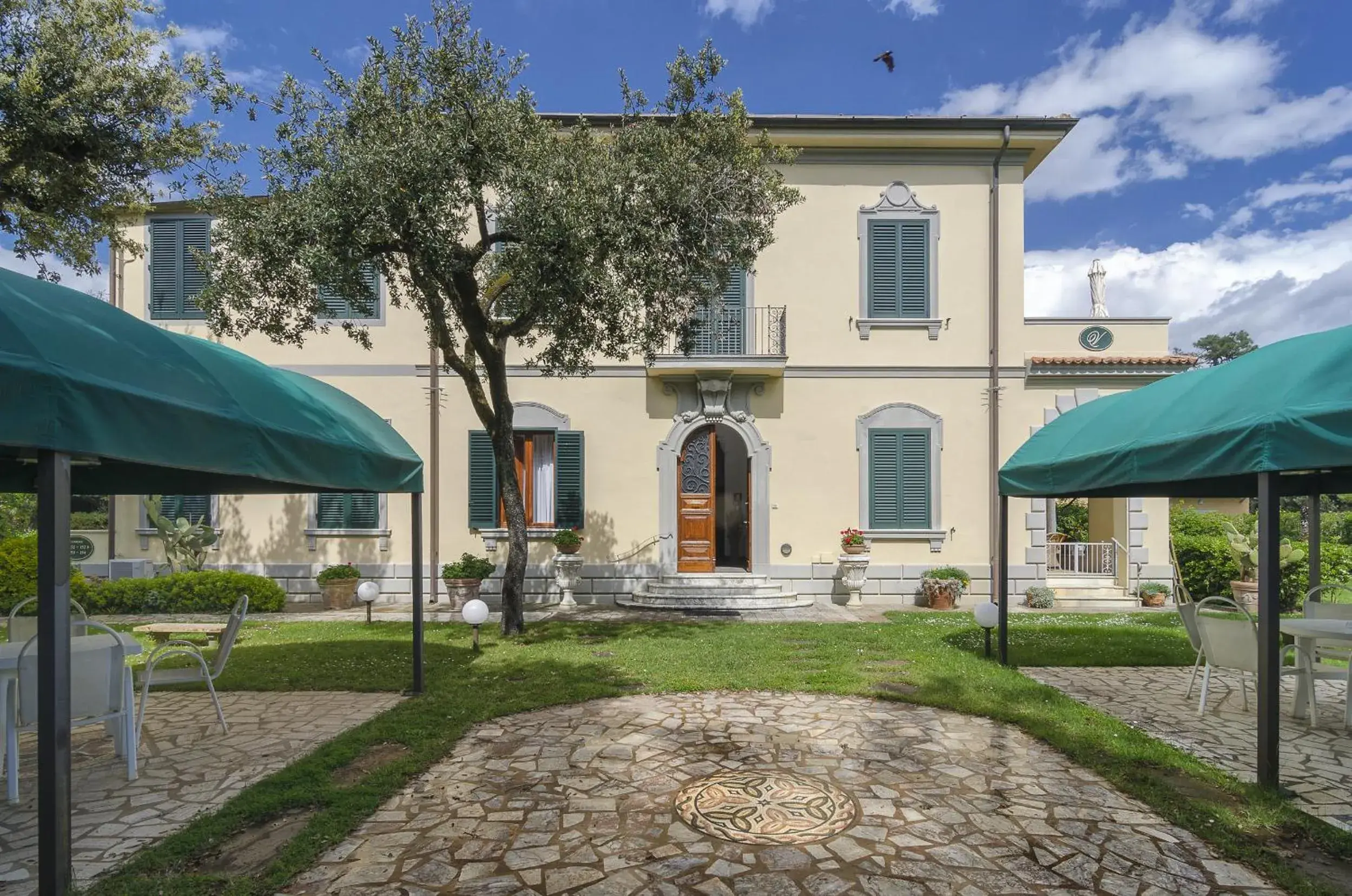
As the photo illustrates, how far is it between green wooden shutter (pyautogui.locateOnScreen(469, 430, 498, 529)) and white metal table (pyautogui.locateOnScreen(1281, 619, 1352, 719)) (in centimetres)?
982

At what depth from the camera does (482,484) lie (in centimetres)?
1200

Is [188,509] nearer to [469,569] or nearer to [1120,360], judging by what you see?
[469,569]

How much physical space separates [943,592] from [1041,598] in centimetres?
169

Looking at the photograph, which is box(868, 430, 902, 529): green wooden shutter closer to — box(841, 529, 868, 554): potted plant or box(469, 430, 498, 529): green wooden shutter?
box(841, 529, 868, 554): potted plant

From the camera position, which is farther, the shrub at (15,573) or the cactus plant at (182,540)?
the cactus plant at (182,540)

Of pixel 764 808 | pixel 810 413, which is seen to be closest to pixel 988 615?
pixel 764 808

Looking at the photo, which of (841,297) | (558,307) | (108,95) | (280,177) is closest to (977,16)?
(841,297)

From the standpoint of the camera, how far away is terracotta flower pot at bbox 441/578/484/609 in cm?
1118

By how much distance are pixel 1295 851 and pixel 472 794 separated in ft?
12.6

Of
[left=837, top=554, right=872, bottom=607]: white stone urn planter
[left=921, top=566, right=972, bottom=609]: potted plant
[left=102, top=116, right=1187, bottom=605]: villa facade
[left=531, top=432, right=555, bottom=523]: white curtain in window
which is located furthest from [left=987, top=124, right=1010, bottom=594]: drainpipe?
[left=531, top=432, right=555, bottom=523]: white curtain in window

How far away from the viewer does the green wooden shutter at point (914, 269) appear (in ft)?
39.9

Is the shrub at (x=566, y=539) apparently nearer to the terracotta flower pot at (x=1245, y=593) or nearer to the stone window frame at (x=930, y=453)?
the stone window frame at (x=930, y=453)

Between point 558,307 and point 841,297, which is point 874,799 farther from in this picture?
point 841,297

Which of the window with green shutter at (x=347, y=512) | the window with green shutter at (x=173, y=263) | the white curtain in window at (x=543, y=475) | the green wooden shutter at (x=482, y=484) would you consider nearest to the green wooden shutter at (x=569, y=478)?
the white curtain in window at (x=543, y=475)
